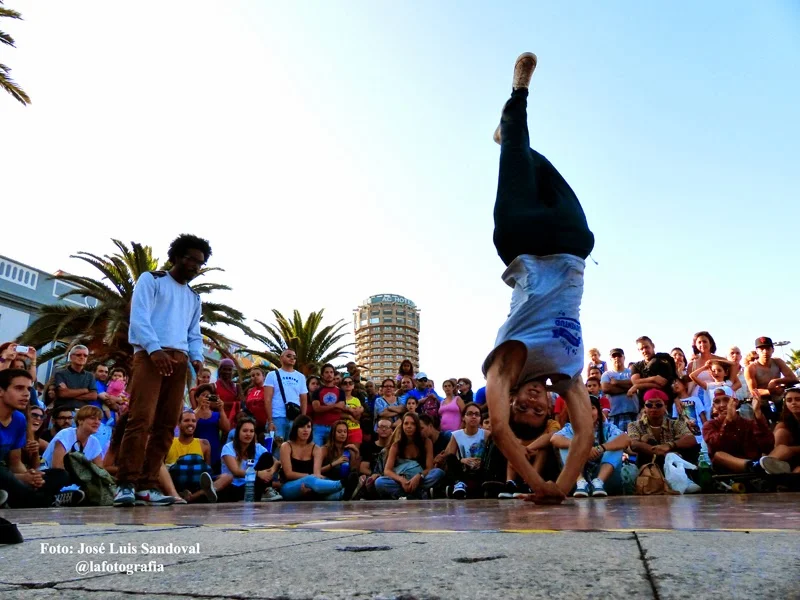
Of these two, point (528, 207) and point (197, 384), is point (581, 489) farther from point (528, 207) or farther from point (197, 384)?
point (197, 384)

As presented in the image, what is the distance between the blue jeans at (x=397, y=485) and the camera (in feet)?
23.4

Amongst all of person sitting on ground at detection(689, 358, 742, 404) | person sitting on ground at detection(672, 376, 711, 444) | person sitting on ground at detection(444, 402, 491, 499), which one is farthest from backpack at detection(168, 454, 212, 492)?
person sitting on ground at detection(689, 358, 742, 404)

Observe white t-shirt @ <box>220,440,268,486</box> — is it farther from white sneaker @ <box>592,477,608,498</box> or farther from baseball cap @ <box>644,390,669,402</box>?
baseball cap @ <box>644,390,669,402</box>

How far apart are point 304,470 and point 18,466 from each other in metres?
3.09

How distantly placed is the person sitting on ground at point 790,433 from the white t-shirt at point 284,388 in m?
5.85

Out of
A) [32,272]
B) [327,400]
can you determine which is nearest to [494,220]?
[327,400]

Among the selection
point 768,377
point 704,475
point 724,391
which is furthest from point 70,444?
point 768,377

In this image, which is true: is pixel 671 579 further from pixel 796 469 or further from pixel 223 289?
pixel 223 289

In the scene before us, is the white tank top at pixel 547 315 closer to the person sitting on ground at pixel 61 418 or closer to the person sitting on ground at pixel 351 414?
the person sitting on ground at pixel 351 414

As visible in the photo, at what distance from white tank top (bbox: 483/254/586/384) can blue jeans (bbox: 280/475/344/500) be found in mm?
4361

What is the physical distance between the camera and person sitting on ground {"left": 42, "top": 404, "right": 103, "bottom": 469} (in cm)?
640

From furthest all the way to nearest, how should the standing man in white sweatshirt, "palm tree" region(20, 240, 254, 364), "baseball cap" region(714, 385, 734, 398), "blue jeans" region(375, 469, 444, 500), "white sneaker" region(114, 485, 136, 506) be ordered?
"palm tree" region(20, 240, 254, 364) → "baseball cap" region(714, 385, 734, 398) → "blue jeans" region(375, 469, 444, 500) → the standing man in white sweatshirt → "white sneaker" region(114, 485, 136, 506)

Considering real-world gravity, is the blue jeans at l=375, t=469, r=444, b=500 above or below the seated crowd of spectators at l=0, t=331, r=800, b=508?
below

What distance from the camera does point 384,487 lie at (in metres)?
7.24
